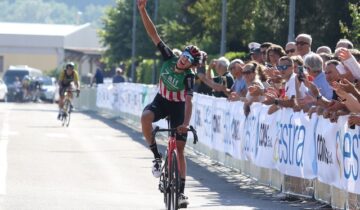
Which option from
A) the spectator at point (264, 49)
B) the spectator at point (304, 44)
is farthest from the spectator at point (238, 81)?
the spectator at point (304, 44)

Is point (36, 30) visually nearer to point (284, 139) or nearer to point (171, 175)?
point (284, 139)

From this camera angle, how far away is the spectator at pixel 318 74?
1600 cm

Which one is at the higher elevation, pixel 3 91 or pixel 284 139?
pixel 284 139

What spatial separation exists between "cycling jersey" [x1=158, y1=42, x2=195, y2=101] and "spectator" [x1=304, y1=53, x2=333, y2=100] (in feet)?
7.80

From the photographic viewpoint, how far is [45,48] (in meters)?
124

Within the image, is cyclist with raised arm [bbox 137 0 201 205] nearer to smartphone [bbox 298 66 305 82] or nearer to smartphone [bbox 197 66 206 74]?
smartphone [bbox 298 66 305 82]

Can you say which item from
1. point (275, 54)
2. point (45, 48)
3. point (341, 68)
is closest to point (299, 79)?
point (341, 68)

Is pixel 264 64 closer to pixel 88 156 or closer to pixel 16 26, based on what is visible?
pixel 88 156

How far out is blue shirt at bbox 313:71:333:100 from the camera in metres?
16.1

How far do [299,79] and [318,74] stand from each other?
9.5 inches

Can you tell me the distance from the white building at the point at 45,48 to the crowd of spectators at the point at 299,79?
90476 mm

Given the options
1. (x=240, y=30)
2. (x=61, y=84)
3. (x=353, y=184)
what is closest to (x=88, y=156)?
(x=353, y=184)

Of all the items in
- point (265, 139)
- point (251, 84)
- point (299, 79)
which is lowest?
point (265, 139)

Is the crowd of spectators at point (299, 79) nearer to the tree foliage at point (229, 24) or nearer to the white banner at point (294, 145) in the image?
the white banner at point (294, 145)
